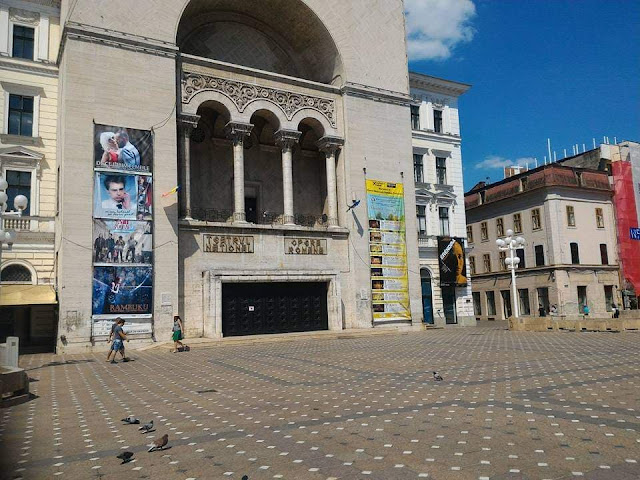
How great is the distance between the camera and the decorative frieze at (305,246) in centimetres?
2936

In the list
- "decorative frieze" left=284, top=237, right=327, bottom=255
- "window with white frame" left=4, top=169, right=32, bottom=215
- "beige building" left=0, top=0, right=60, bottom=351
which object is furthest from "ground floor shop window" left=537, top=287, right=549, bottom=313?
"window with white frame" left=4, top=169, right=32, bottom=215

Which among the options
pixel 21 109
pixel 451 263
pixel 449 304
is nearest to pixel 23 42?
pixel 21 109

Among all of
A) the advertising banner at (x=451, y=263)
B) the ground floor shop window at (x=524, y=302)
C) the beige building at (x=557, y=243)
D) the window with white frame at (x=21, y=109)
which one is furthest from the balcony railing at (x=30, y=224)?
the ground floor shop window at (x=524, y=302)

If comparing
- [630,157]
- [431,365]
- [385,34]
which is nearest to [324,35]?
[385,34]

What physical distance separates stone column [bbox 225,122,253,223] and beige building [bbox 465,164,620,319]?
2883 centimetres

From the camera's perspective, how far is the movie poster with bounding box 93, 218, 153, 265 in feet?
77.6

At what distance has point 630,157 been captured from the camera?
49750mm

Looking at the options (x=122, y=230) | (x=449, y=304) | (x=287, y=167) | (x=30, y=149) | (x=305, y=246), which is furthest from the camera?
(x=449, y=304)

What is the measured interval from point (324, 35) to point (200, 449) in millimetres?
29782

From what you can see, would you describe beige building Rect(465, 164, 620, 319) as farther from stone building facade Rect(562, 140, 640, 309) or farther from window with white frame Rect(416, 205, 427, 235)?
window with white frame Rect(416, 205, 427, 235)

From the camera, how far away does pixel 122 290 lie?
936 inches

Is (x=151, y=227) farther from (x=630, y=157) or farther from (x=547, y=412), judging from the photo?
(x=630, y=157)

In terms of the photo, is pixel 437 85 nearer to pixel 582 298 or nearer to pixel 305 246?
pixel 305 246

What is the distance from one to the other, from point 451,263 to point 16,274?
2718 cm
